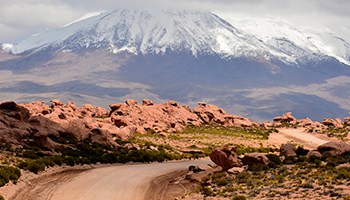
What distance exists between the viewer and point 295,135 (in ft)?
371

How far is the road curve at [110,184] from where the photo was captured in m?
41.9

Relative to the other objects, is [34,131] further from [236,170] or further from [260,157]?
[260,157]

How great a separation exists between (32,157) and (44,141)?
25.8ft

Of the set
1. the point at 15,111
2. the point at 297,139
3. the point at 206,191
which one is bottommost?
the point at 297,139

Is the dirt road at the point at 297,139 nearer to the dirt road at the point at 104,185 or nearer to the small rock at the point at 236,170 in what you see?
the dirt road at the point at 104,185

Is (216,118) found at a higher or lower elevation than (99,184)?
lower

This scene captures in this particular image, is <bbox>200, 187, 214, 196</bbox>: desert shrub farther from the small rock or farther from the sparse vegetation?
the small rock

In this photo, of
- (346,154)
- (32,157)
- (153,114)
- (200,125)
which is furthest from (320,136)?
(32,157)

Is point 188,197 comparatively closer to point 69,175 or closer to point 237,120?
point 69,175

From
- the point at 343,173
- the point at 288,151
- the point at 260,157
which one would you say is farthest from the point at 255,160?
the point at 343,173

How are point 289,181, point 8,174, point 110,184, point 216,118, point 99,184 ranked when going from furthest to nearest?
point 216,118, point 110,184, point 99,184, point 8,174, point 289,181

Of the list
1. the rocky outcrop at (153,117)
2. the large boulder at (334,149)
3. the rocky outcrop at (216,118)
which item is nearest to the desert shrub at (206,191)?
the large boulder at (334,149)

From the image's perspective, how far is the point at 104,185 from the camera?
152 ft

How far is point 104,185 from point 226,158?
12.0m
